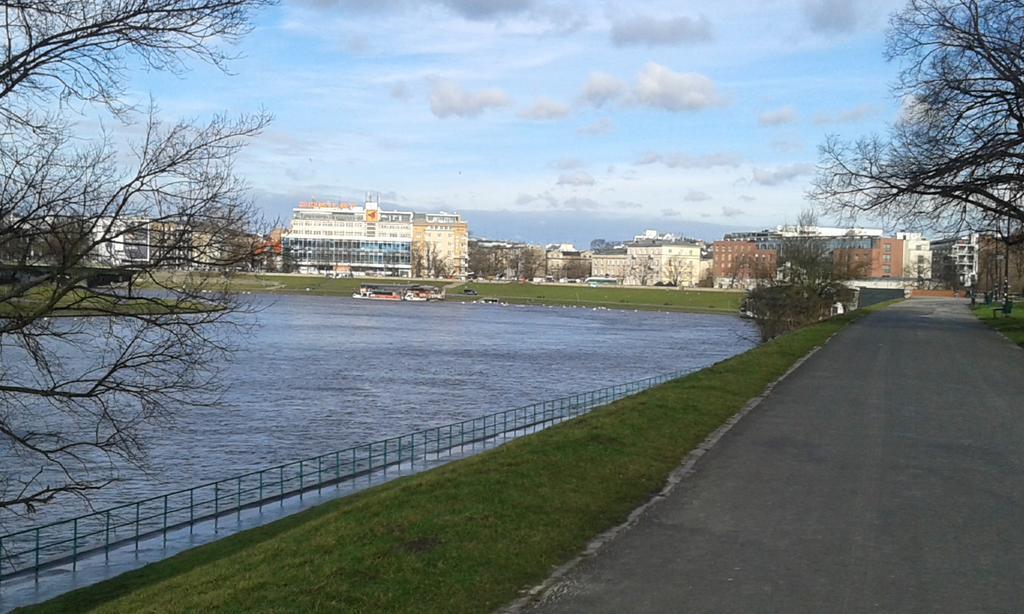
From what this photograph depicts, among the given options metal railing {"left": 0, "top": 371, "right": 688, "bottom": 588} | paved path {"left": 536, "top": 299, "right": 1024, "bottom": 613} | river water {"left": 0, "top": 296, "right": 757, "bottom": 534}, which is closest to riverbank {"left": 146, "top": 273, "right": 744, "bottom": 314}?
river water {"left": 0, "top": 296, "right": 757, "bottom": 534}

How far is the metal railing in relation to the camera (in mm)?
14961

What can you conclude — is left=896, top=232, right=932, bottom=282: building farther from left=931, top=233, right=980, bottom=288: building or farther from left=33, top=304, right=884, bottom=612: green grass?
left=33, top=304, right=884, bottom=612: green grass

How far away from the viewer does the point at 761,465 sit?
38.5ft

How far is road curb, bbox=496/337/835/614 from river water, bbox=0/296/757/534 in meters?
4.98

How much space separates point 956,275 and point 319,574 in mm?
150413

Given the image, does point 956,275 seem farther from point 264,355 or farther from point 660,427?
point 660,427

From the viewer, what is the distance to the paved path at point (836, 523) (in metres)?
6.96

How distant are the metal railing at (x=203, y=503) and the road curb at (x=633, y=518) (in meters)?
7.11

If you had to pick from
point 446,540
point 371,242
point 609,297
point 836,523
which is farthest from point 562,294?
point 446,540

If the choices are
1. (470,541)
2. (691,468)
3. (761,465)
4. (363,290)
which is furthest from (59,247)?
(363,290)

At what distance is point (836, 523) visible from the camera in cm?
899

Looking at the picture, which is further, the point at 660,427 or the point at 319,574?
the point at 660,427

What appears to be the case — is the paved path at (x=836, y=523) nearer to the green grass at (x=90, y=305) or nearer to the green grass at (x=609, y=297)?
the green grass at (x=90, y=305)

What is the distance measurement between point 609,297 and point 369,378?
10121 centimetres
